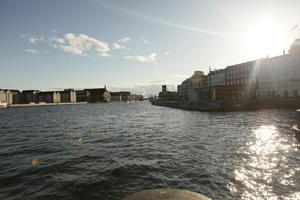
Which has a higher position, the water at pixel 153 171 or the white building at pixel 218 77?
the white building at pixel 218 77

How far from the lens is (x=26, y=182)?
24.6 feet

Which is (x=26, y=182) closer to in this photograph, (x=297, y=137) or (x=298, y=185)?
(x=298, y=185)

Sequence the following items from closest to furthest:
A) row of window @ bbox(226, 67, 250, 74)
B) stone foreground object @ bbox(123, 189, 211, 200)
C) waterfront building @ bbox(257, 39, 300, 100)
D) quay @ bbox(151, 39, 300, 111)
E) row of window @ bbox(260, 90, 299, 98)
Answer: 1. stone foreground object @ bbox(123, 189, 211, 200)
2. quay @ bbox(151, 39, 300, 111)
3. row of window @ bbox(260, 90, 299, 98)
4. waterfront building @ bbox(257, 39, 300, 100)
5. row of window @ bbox(226, 67, 250, 74)

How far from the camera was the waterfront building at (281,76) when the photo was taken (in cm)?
6266

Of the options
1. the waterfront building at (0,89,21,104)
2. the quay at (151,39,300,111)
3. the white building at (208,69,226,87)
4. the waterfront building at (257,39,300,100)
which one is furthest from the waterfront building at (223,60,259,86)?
the waterfront building at (0,89,21,104)

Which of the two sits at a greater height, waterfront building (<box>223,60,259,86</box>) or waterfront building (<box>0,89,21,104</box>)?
waterfront building (<box>223,60,259,86</box>)

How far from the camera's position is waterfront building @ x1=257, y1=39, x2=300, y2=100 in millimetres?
62656

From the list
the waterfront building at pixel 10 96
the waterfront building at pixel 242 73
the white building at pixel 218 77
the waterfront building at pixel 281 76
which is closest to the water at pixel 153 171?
the waterfront building at pixel 281 76

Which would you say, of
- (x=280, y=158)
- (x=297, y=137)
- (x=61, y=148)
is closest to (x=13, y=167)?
(x=61, y=148)

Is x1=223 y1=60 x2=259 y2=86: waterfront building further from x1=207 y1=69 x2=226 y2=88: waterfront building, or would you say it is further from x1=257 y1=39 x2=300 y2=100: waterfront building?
x1=257 y1=39 x2=300 y2=100: waterfront building

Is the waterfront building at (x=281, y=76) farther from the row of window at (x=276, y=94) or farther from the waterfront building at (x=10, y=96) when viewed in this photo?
the waterfront building at (x=10, y=96)

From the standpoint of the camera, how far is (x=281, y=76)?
6919cm

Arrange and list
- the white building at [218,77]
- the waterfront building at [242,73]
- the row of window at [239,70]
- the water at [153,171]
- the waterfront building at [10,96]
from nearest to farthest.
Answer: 1. the water at [153,171]
2. the waterfront building at [242,73]
3. the row of window at [239,70]
4. the white building at [218,77]
5. the waterfront building at [10,96]

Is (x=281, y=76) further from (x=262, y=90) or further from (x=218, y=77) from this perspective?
(x=218, y=77)
